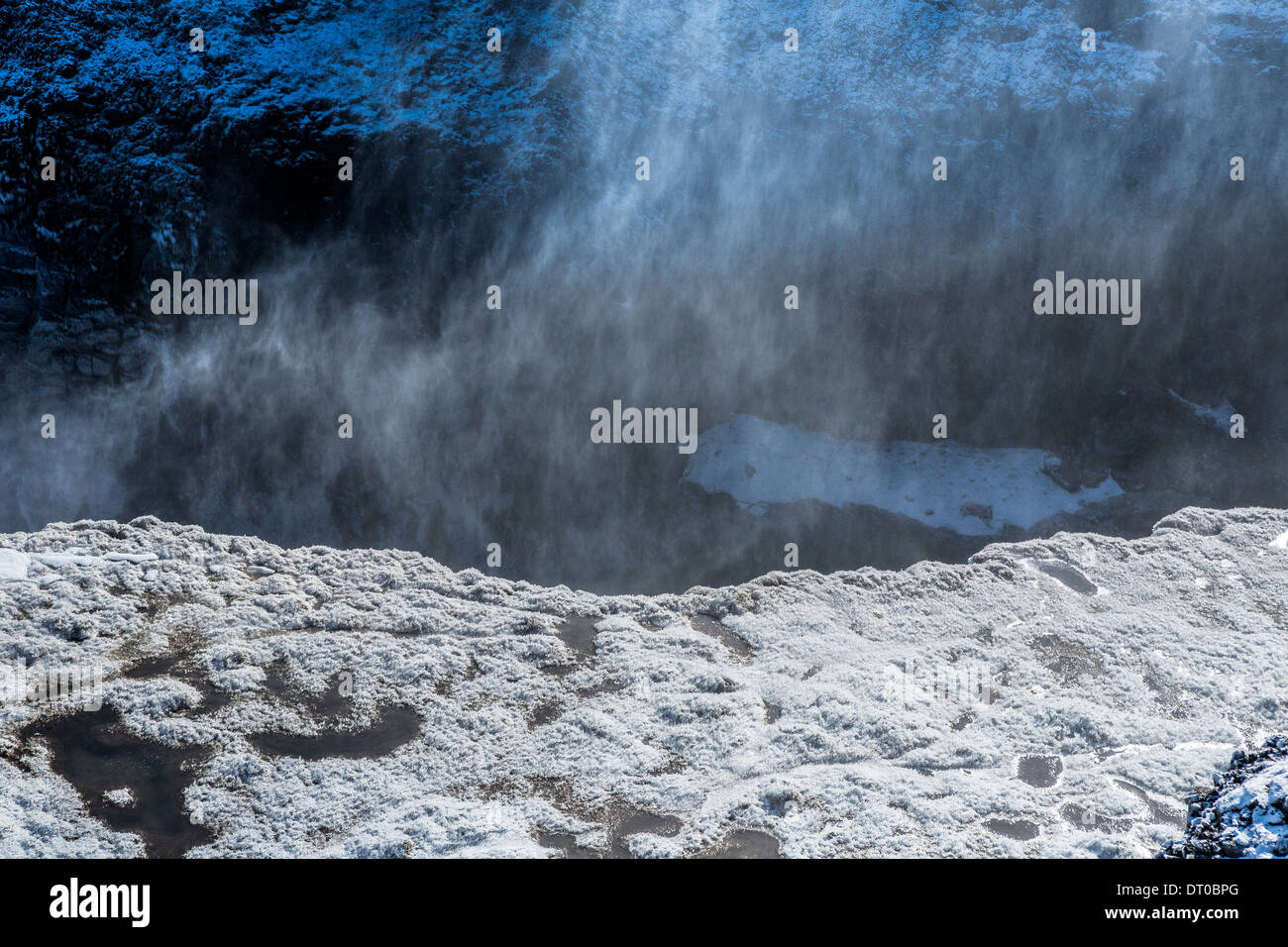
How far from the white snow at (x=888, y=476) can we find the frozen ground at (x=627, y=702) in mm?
8142

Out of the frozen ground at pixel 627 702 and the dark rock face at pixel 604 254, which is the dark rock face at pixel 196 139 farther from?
the frozen ground at pixel 627 702

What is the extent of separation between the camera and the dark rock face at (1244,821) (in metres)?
4.82

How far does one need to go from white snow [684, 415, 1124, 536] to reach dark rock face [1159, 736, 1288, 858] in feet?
44.9

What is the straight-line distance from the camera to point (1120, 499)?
763 inches

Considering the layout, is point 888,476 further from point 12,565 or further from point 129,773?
point 129,773

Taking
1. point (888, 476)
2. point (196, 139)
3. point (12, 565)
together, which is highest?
point (196, 139)

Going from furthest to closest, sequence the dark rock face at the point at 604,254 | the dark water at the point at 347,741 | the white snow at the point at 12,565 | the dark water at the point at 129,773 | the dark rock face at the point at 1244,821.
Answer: the dark rock face at the point at 604,254, the white snow at the point at 12,565, the dark water at the point at 347,741, the dark water at the point at 129,773, the dark rock face at the point at 1244,821

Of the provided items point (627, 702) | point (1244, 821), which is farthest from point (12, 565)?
point (1244, 821)

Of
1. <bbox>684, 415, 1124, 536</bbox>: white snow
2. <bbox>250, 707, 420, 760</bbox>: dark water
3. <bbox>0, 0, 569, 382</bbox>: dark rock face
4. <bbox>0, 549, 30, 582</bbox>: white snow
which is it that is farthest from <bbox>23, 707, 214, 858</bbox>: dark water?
<bbox>0, 0, 569, 382</bbox>: dark rock face

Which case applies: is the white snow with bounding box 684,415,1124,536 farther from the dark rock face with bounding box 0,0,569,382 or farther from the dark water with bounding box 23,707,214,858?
the dark water with bounding box 23,707,214,858

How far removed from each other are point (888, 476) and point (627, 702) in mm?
13362

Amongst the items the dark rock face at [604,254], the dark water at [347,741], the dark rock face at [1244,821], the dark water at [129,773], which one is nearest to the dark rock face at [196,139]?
the dark rock face at [604,254]

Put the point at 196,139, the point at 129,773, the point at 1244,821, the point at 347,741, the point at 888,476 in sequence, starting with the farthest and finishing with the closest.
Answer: the point at 196,139 → the point at 888,476 → the point at 347,741 → the point at 129,773 → the point at 1244,821

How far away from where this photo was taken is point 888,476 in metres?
20.1
